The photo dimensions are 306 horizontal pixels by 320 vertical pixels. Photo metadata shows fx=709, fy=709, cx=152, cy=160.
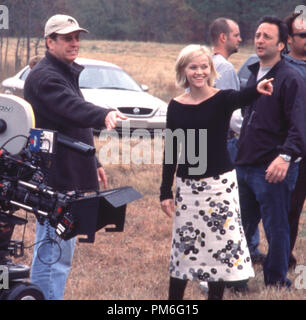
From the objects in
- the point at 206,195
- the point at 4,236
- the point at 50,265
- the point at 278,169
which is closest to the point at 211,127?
the point at 206,195

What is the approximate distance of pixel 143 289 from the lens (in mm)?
5531

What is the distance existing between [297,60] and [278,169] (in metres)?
1.17

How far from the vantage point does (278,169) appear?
4.91 meters

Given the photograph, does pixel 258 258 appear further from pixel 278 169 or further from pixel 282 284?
pixel 278 169

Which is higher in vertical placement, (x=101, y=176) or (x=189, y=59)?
(x=189, y=59)

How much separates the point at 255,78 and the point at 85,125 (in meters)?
1.85

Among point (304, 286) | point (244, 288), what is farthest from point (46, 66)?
point (304, 286)

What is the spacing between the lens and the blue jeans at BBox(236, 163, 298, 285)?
5.20 meters

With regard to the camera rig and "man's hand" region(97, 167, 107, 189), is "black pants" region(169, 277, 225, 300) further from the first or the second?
the camera rig

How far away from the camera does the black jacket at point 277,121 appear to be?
4.97 metres

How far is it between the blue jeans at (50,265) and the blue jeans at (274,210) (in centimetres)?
159

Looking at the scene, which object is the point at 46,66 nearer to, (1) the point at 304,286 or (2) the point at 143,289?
(2) the point at 143,289

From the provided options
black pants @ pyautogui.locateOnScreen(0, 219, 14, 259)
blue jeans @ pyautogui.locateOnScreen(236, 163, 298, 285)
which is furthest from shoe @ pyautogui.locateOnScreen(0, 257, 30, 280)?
blue jeans @ pyautogui.locateOnScreen(236, 163, 298, 285)

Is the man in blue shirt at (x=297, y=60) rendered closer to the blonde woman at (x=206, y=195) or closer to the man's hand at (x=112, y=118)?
the blonde woman at (x=206, y=195)
